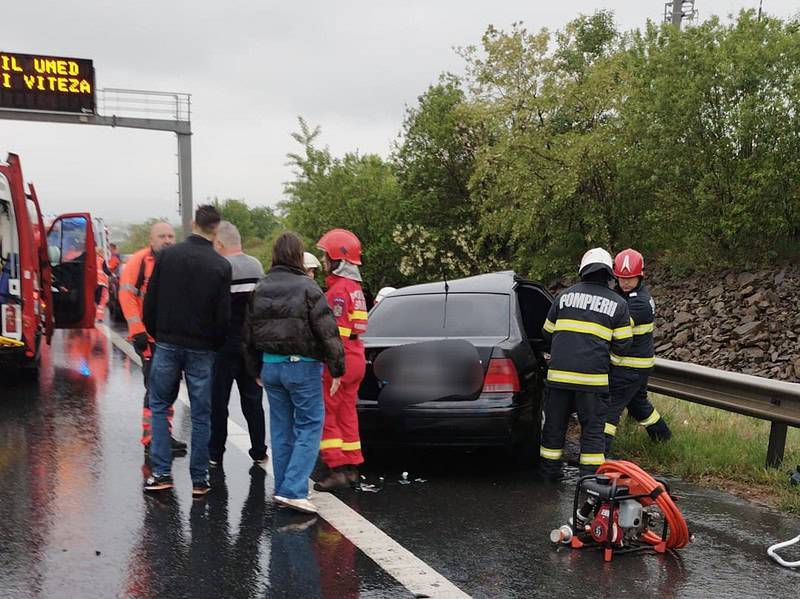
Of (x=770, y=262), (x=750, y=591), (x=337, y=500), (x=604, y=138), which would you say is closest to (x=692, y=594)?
(x=750, y=591)

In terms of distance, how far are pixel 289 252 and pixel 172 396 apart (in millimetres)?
→ 1323

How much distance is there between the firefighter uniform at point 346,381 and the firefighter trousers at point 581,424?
1.35 meters

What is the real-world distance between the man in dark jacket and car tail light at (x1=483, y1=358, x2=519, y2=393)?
275mm

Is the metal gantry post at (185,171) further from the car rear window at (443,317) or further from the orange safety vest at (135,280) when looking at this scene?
the car rear window at (443,317)

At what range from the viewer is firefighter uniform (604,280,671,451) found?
21.2 ft

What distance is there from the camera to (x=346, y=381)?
5.80 m

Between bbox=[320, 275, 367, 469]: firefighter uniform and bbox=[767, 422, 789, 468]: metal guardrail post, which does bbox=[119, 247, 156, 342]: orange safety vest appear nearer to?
bbox=[320, 275, 367, 469]: firefighter uniform

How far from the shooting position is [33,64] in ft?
73.7

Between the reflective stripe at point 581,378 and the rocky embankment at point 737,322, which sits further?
the rocky embankment at point 737,322

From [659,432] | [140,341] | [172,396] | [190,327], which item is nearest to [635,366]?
[659,432]

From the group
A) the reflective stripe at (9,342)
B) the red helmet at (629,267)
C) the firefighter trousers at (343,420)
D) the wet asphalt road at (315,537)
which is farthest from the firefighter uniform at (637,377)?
the reflective stripe at (9,342)

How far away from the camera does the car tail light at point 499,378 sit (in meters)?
5.90

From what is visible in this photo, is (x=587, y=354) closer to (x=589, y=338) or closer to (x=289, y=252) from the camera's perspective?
(x=589, y=338)

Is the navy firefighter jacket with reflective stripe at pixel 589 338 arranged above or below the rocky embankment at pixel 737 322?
above
